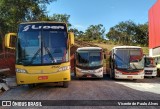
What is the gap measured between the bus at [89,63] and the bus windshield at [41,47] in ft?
32.6

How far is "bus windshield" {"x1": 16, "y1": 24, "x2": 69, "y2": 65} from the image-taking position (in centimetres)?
1758

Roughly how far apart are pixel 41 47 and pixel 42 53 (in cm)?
31

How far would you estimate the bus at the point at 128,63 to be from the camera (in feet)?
86.5

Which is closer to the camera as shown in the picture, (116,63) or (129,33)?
(116,63)

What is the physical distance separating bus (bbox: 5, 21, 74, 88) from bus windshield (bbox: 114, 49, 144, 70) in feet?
30.4

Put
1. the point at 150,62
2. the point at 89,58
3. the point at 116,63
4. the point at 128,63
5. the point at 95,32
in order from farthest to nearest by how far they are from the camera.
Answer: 1. the point at 95,32
2. the point at 150,62
3. the point at 89,58
4. the point at 116,63
5. the point at 128,63

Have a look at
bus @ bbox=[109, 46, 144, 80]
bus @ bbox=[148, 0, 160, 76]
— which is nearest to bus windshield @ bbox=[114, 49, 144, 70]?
bus @ bbox=[109, 46, 144, 80]

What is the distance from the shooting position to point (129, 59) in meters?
26.8

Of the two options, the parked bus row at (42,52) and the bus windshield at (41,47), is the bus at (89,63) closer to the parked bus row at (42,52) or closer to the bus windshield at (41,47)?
the parked bus row at (42,52)

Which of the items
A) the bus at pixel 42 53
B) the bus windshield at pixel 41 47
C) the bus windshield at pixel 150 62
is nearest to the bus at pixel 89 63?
the bus windshield at pixel 150 62

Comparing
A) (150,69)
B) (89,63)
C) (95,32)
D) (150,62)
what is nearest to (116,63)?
(89,63)

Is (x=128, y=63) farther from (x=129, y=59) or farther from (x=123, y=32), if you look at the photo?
(x=123, y=32)

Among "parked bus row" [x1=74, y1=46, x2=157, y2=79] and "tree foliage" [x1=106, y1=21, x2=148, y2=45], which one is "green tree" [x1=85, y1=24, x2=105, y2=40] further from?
"parked bus row" [x1=74, y1=46, x2=157, y2=79]

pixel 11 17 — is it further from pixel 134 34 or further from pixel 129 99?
pixel 134 34
